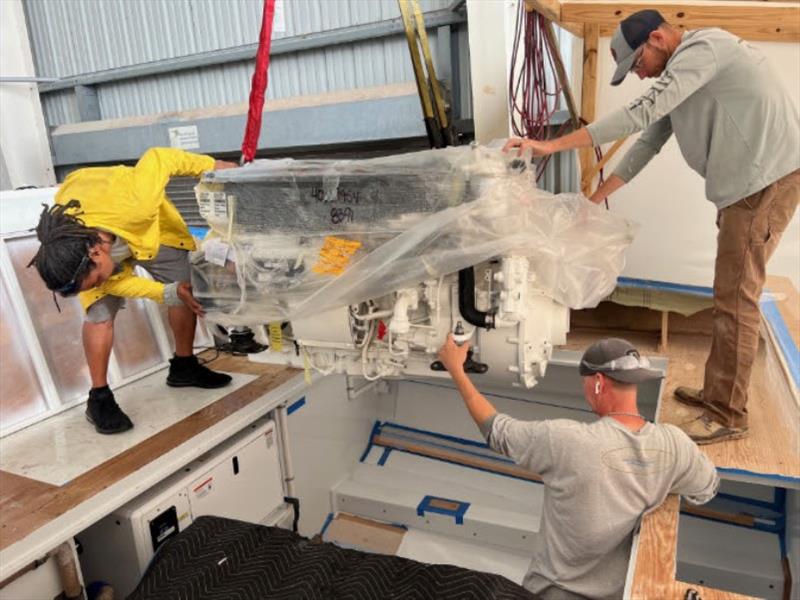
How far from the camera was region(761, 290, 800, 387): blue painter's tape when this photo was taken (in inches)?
81.4

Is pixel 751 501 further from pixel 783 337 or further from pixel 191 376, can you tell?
pixel 191 376

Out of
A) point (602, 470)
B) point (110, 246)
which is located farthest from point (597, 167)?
point (110, 246)

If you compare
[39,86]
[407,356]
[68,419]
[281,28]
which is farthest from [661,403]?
[39,86]

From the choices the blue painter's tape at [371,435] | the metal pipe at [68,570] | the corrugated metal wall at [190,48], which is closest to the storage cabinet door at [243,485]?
the metal pipe at [68,570]

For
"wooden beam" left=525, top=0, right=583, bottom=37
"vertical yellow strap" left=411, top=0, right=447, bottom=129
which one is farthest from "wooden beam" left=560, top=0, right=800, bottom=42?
"vertical yellow strap" left=411, top=0, right=447, bottom=129

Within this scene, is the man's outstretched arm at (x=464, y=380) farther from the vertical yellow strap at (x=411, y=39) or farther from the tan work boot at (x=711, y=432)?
the vertical yellow strap at (x=411, y=39)

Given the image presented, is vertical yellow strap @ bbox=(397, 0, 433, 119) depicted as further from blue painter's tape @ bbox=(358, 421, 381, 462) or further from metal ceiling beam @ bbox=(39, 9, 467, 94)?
blue painter's tape @ bbox=(358, 421, 381, 462)

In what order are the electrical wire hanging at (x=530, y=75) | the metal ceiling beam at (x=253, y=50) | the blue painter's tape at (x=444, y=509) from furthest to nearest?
the metal ceiling beam at (x=253, y=50) < the blue painter's tape at (x=444, y=509) < the electrical wire hanging at (x=530, y=75)

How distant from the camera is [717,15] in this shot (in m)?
2.38

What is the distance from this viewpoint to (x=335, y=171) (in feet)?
4.94

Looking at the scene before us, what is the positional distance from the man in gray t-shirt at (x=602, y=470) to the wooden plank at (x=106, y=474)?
3.73 feet

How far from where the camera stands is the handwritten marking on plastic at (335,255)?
1.52 metres

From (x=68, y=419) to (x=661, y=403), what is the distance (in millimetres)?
2269

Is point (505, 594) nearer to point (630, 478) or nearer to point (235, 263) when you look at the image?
point (630, 478)
